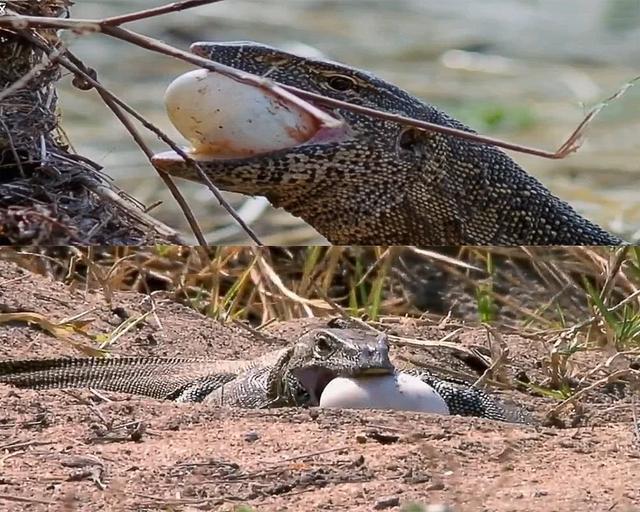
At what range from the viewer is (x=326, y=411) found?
341 cm

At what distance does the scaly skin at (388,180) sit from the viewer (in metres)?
3.95

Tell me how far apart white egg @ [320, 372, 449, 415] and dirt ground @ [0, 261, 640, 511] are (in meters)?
0.37

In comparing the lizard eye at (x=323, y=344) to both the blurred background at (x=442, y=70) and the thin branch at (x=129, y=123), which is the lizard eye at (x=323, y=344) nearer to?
the blurred background at (x=442, y=70)

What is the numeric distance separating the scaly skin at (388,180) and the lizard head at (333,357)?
31 cm

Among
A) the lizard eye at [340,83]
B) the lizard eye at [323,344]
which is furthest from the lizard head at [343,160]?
the lizard eye at [323,344]

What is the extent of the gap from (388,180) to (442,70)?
Answer: 69cm

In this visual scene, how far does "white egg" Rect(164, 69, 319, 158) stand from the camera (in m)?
3.57

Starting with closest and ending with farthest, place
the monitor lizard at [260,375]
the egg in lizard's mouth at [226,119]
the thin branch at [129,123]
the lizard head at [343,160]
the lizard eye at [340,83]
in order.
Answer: the thin branch at [129,123]
the egg in lizard's mouth at [226,119]
the lizard head at [343,160]
the monitor lizard at [260,375]
the lizard eye at [340,83]

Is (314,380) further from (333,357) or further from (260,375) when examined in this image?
(260,375)

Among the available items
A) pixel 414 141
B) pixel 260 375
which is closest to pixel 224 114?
pixel 414 141

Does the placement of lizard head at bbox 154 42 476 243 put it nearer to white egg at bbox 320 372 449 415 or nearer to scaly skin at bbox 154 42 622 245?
scaly skin at bbox 154 42 622 245

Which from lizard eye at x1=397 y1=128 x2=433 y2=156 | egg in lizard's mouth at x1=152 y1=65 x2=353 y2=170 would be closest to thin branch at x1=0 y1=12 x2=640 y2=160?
egg in lizard's mouth at x1=152 y1=65 x2=353 y2=170

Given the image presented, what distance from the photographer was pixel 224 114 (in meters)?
3.60

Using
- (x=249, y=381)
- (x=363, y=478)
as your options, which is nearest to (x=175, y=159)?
(x=363, y=478)
